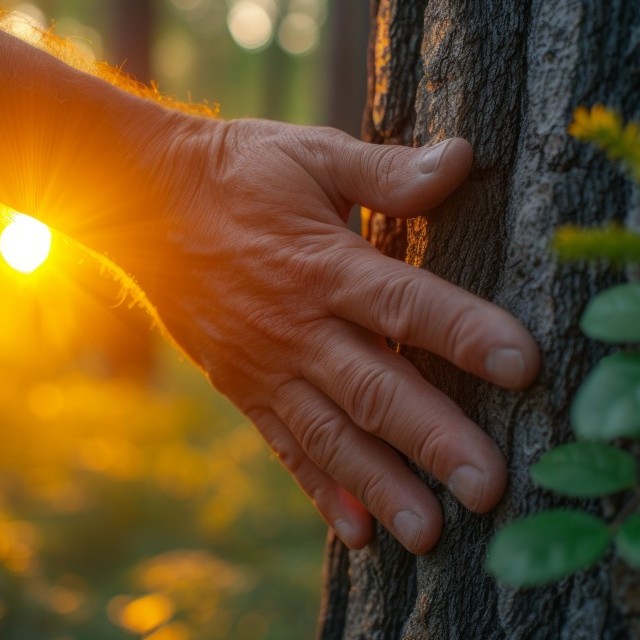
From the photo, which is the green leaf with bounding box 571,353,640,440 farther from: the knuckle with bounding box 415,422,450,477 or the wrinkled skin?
the knuckle with bounding box 415,422,450,477

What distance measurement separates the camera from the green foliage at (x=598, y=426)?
0.68 metres

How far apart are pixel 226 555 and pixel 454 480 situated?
175 inches

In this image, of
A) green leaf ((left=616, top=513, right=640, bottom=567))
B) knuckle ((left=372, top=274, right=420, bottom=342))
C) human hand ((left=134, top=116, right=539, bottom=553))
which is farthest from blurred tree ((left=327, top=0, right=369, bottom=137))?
green leaf ((left=616, top=513, right=640, bottom=567))

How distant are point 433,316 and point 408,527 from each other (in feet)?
1.39

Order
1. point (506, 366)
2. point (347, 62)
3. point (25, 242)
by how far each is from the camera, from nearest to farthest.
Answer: point (506, 366), point (25, 242), point (347, 62)

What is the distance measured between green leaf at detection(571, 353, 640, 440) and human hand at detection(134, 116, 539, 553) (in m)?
0.40

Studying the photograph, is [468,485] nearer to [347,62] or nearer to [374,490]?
[374,490]

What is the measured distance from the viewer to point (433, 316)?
3.96ft

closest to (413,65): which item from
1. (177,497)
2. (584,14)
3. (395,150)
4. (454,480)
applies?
(395,150)

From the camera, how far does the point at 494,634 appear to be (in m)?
1.22

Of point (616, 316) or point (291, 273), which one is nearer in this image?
point (616, 316)

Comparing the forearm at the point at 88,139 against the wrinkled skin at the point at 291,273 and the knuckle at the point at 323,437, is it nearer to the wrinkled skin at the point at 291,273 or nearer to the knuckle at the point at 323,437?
the wrinkled skin at the point at 291,273

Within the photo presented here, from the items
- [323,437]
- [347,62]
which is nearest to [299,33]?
[347,62]

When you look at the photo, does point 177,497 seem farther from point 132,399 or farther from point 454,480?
point 454,480
